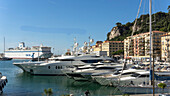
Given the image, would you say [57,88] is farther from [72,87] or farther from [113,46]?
[113,46]

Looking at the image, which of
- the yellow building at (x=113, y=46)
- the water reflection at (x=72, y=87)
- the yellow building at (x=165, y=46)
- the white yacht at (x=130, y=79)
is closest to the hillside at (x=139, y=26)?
the yellow building at (x=113, y=46)

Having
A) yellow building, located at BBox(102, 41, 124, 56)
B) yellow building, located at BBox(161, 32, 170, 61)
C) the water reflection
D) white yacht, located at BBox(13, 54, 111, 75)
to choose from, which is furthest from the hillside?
the water reflection

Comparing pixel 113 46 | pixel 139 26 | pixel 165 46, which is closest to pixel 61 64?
pixel 165 46

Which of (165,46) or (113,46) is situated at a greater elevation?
(113,46)

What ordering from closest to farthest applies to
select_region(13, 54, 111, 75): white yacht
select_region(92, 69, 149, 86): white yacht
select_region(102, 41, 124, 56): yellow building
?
select_region(92, 69, 149, 86): white yacht → select_region(13, 54, 111, 75): white yacht → select_region(102, 41, 124, 56): yellow building

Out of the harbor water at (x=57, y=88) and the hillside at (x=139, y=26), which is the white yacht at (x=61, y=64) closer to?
the harbor water at (x=57, y=88)

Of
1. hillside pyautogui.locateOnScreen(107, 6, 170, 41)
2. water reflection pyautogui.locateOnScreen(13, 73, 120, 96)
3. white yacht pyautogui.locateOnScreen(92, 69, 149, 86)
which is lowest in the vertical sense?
water reflection pyautogui.locateOnScreen(13, 73, 120, 96)

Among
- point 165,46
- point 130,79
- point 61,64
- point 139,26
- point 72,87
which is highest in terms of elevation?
point 139,26

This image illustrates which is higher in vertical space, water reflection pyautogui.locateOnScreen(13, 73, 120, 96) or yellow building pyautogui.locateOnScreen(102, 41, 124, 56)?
yellow building pyautogui.locateOnScreen(102, 41, 124, 56)

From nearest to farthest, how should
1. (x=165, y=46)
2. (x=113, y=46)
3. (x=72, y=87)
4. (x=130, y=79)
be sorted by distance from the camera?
(x=130, y=79) < (x=72, y=87) < (x=165, y=46) < (x=113, y=46)

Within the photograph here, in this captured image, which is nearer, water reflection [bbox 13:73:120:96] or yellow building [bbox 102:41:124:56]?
water reflection [bbox 13:73:120:96]

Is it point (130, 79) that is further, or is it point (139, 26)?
point (139, 26)

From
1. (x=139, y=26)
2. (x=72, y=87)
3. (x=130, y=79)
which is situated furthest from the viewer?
(x=139, y=26)

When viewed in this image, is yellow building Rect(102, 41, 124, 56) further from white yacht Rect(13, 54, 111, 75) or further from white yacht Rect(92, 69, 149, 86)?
white yacht Rect(92, 69, 149, 86)
